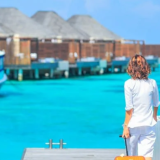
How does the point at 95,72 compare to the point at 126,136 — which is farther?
the point at 95,72

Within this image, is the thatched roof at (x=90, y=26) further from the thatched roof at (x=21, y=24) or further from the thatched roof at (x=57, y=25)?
the thatched roof at (x=21, y=24)

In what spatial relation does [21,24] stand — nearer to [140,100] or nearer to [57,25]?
[57,25]

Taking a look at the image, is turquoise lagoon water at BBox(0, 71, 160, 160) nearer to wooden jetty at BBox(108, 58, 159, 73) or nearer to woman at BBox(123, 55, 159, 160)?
woman at BBox(123, 55, 159, 160)

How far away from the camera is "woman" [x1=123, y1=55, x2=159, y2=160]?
564 centimetres

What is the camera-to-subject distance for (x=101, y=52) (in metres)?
65.2

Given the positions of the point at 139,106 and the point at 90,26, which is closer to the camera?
the point at 139,106

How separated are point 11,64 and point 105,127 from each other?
28202 millimetres

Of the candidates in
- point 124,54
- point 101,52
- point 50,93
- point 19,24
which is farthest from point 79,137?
point 19,24

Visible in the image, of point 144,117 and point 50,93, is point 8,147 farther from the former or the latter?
point 50,93

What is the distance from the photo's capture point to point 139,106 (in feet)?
18.7

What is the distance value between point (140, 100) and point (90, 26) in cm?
15354

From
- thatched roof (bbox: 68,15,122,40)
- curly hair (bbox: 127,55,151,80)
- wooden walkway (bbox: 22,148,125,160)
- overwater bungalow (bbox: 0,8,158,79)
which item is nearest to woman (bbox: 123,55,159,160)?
curly hair (bbox: 127,55,151,80)

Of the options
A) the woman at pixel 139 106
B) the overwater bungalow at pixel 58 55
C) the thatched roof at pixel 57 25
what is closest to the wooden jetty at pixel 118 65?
the overwater bungalow at pixel 58 55

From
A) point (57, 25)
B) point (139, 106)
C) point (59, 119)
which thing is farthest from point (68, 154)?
point (57, 25)
